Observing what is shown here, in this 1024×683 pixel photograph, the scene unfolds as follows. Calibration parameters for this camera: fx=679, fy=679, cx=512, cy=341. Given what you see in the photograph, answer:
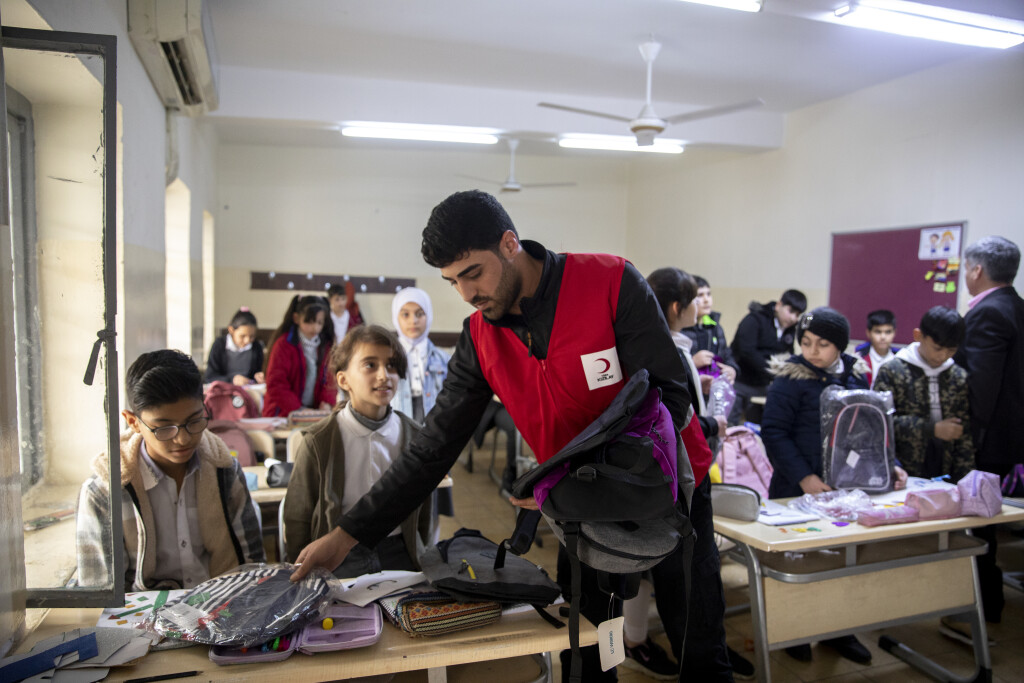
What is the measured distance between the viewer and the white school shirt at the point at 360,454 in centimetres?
230

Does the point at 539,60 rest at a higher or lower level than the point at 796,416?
higher

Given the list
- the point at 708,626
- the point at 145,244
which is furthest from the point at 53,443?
the point at 145,244

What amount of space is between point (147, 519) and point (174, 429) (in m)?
0.26

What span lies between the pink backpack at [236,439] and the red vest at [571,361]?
208 cm

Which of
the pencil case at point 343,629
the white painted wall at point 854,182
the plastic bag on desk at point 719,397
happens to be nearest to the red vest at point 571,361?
the pencil case at point 343,629

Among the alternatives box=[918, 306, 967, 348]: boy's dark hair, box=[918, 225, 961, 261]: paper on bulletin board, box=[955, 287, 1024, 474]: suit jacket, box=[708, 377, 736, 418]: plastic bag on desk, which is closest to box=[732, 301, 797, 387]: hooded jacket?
box=[918, 225, 961, 261]: paper on bulletin board

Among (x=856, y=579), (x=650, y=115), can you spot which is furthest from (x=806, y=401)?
(x=650, y=115)

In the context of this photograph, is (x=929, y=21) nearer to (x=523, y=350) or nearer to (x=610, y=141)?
(x=523, y=350)

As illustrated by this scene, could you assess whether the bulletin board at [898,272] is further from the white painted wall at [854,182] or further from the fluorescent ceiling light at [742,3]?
the fluorescent ceiling light at [742,3]

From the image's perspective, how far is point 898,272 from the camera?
614 centimetres

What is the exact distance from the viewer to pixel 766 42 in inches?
210

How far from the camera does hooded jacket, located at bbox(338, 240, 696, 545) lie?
5.16 feet

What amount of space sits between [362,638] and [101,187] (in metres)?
1.21

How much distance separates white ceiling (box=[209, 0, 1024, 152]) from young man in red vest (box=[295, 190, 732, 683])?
301 cm
